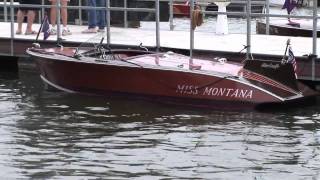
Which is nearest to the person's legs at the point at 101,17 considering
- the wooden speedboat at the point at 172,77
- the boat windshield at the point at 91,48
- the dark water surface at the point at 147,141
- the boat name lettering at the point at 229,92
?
the boat windshield at the point at 91,48

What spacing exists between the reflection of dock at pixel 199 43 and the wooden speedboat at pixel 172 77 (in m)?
0.76

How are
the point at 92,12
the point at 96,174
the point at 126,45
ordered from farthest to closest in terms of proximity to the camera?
the point at 92,12 → the point at 126,45 → the point at 96,174

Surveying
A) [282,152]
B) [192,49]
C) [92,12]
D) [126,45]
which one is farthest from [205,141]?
[92,12]

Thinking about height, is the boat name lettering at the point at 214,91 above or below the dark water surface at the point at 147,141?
above

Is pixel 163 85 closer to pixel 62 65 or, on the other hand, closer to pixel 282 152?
pixel 62 65

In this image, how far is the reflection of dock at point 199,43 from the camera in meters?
12.9

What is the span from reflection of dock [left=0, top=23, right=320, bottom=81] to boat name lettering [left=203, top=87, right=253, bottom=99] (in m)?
1.44

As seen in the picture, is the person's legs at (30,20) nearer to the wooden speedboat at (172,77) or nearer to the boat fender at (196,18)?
the wooden speedboat at (172,77)

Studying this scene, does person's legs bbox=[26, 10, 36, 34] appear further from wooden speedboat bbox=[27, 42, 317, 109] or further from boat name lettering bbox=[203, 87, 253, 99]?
boat name lettering bbox=[203, 87, 253, 99]

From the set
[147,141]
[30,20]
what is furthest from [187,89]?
[30,20]

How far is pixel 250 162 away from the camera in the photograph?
8.80 meters

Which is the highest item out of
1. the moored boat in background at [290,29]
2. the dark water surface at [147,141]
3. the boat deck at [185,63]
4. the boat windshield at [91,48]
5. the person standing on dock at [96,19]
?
the person standing on dock at [96,19]

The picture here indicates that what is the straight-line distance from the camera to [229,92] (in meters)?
11.4

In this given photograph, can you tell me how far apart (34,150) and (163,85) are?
308cm
